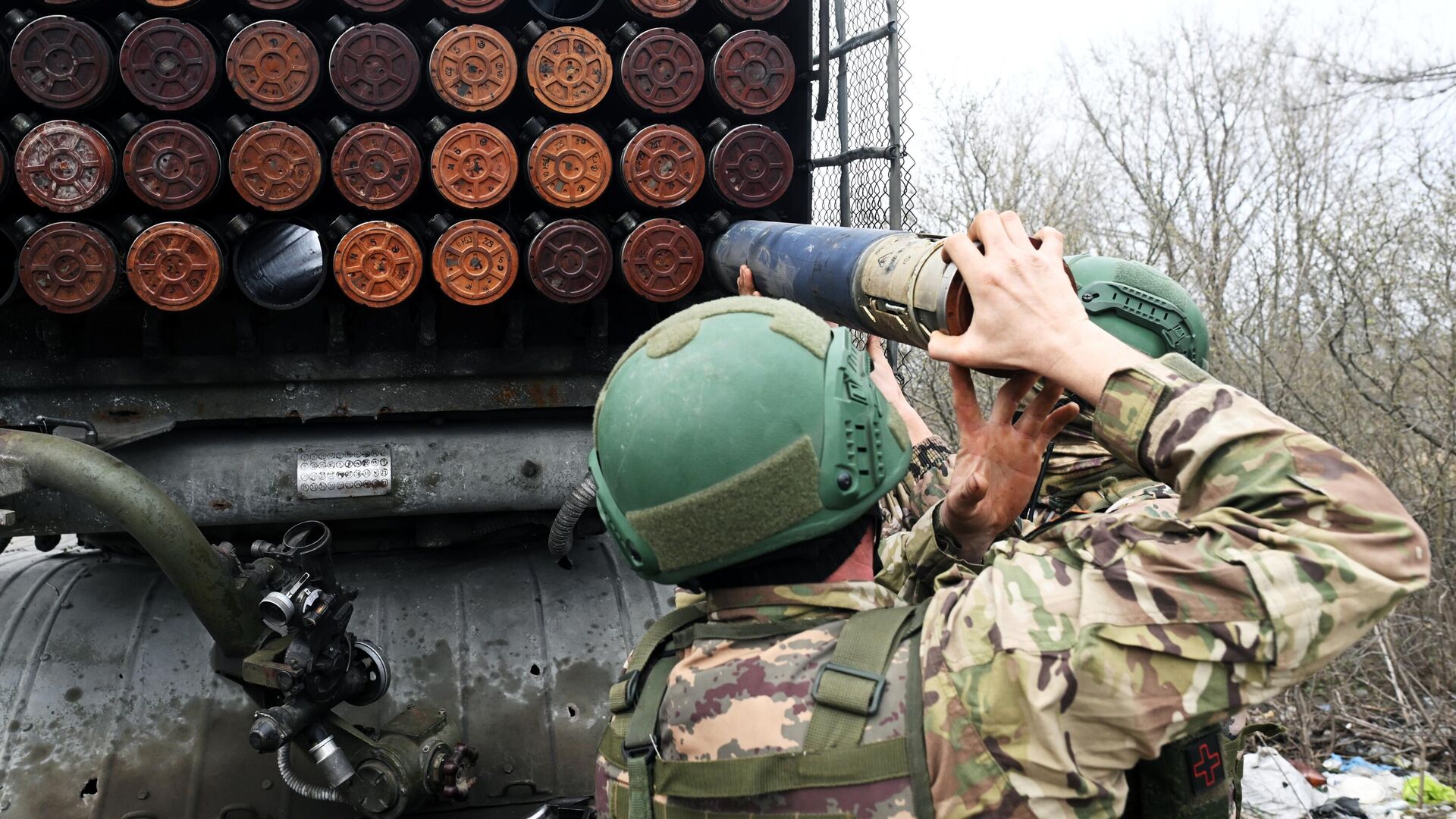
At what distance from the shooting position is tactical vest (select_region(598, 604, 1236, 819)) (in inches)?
55.8

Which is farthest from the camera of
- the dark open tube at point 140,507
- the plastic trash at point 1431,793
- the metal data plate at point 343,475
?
the plastic trash at point 1431,793

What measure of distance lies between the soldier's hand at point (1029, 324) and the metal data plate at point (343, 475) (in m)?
2.15

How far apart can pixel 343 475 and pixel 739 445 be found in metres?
2.04

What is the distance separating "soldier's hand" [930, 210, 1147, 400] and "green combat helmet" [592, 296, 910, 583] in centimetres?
17

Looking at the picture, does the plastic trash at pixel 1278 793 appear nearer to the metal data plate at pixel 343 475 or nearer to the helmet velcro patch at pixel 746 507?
the metal data plate at pixel 343 475

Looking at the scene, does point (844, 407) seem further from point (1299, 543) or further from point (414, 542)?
point (414, 542)

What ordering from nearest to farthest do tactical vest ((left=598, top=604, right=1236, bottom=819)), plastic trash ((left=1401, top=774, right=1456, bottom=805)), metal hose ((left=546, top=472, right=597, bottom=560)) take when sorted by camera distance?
tactical vest ((left=598, top=604, right=1236, bottom=819)), metal hose ((left=546, top=472, right=597, bottom=560)), plastic trash ((left=1401, top=774, right=1456, bottom=805))

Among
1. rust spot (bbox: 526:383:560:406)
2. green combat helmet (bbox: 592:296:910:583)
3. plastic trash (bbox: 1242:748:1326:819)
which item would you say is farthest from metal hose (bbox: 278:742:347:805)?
plastic trash (bbox: 1242:748:1326:819)

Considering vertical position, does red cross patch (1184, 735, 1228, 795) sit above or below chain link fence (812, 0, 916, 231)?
below

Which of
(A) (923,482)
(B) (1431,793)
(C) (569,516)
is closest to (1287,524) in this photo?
(A) (923,482)

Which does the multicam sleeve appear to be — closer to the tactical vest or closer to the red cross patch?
the tactical vest

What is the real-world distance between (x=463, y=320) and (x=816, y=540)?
217 centimetres

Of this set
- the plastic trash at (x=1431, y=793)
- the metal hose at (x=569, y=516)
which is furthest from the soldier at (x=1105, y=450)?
the plastic trash at (x=1431, y=793)

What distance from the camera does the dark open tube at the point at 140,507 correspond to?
105 inches
